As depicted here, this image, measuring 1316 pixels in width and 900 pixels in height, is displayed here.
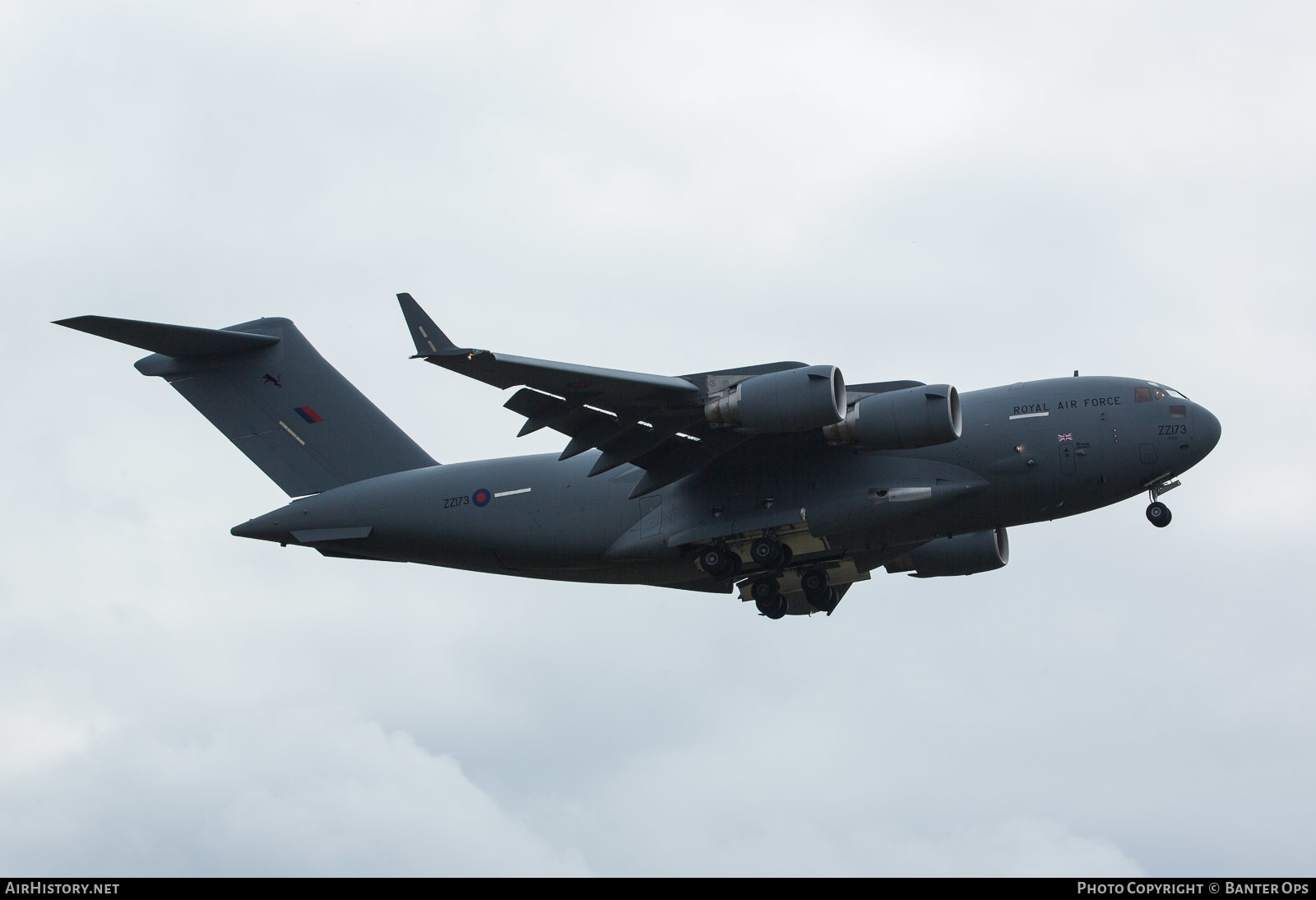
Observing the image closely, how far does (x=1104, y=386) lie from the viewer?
798 inches

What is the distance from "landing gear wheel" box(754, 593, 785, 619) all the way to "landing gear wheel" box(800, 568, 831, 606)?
511 mm

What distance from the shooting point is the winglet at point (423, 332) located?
1842cm

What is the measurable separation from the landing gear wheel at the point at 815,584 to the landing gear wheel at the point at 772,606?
511 mm

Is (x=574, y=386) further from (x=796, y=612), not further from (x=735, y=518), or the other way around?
(x=796, y=612)

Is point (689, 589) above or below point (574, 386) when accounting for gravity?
below

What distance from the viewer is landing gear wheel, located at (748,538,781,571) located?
2111 cm

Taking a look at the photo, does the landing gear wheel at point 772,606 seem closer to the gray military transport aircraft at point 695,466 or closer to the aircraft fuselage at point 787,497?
the gray military transport aircraft at point 695,466

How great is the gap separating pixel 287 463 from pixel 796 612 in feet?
25.7

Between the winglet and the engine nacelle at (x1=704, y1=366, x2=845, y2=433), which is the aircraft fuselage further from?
the winglet

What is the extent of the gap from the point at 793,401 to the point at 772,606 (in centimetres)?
489

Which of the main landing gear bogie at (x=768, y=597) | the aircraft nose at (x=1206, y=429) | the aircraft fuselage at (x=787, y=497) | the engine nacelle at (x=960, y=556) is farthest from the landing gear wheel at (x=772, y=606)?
the aircraft nose at (x=1206, y=429)
